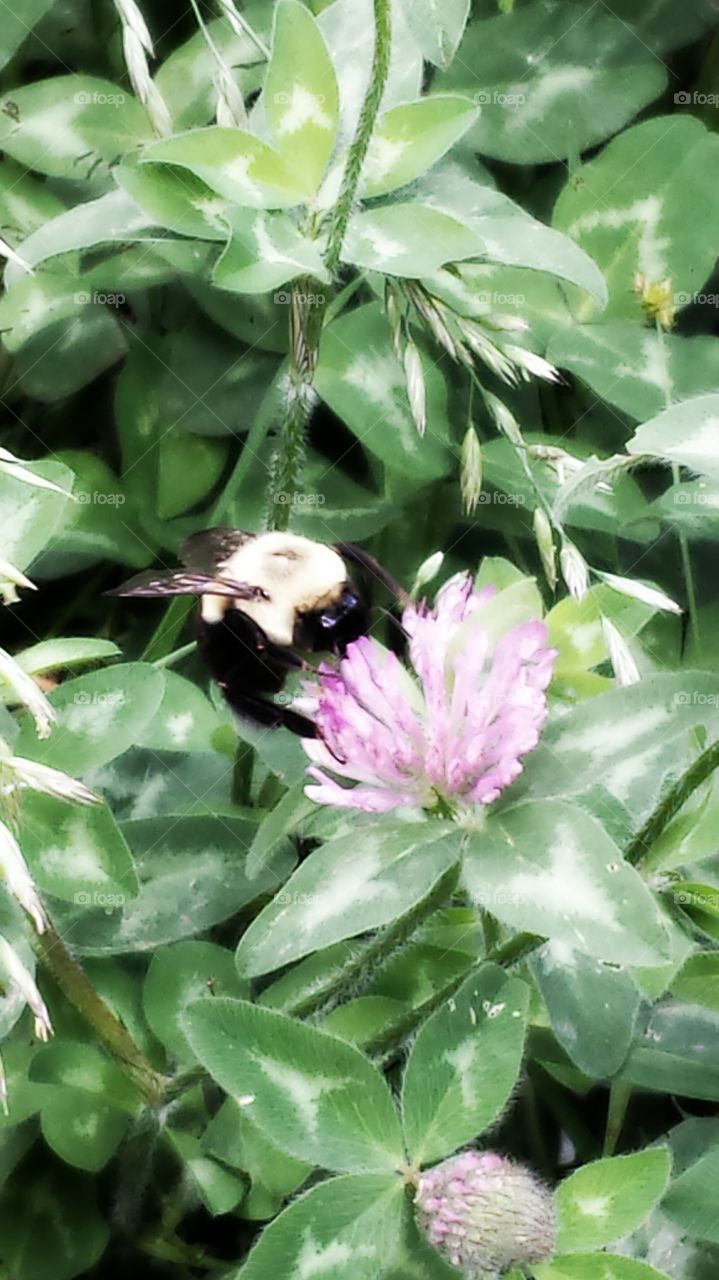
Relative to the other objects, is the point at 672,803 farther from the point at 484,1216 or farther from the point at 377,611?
the point at 377,611

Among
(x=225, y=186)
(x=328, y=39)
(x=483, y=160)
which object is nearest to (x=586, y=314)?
(x=483, y=160)

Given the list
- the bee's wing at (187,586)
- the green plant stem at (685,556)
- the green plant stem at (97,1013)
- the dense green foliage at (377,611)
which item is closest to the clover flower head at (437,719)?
the dense green foliage at (377,611)

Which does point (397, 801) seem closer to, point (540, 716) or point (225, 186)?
point (540, 716)

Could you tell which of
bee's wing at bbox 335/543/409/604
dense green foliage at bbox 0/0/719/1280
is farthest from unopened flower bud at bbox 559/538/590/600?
bee's wing at bbox 335/543/409/604

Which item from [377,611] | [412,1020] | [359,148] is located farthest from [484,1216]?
[359,148]

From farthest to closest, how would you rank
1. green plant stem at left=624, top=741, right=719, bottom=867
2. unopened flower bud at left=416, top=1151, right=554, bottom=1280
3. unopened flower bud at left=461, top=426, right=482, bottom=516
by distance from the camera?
unopened flower bud at left=461, top=426, right=482, bottom=516 → green plant stem at left=624, top=741, right=719, bottom=867 → unopened flower bud at left=416, top=1151, right=554, bottom=1280

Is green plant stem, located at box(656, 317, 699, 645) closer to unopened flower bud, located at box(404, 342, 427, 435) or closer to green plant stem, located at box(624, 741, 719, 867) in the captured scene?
unopened flower bud, located at box(404, 342, 427, 435)

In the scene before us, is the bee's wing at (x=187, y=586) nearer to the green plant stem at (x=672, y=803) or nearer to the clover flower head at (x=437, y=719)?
the clover flower head at (x=437, y=719)
